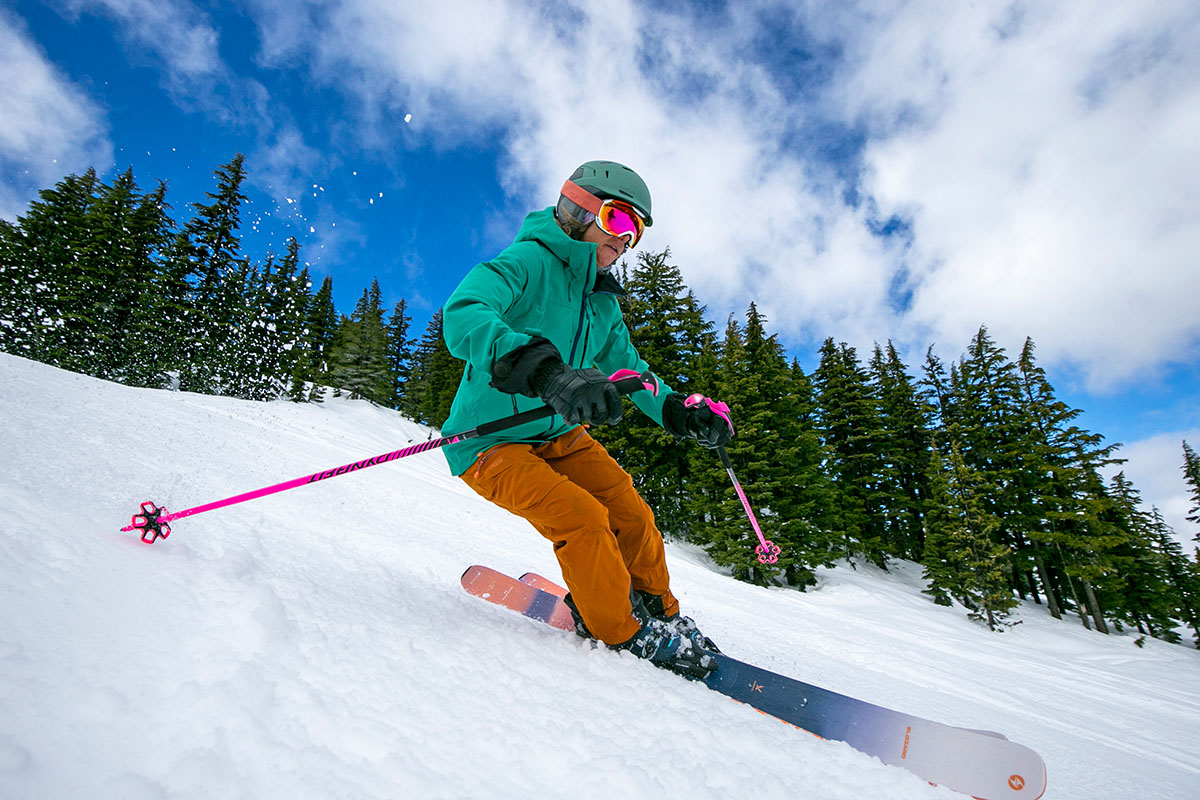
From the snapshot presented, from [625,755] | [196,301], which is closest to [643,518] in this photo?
[625,755]

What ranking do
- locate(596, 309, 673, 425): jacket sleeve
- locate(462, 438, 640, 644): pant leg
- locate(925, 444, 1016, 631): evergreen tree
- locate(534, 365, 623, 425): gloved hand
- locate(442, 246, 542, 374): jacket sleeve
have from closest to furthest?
locate(534, 365, 623, 425): gloved hand, locate(442, 246, 542, 374): jacket sleeve, locate(462, 438, 640, 644): pant leg, locate(596, 309, 673, 425): jacket sleeve, locate(925, 444, 1016, 631): evergreen tree

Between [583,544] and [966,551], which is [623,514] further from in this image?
[966,551]

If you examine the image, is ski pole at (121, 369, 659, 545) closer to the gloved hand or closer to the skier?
the skier

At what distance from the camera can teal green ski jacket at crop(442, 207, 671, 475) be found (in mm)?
2219

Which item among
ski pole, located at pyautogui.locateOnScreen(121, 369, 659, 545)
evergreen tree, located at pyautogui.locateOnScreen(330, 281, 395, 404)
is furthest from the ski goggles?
evergreen tree, located at pyautogui.locateOnScreen(330, 281, 395, 404)

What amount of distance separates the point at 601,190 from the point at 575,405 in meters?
1.42

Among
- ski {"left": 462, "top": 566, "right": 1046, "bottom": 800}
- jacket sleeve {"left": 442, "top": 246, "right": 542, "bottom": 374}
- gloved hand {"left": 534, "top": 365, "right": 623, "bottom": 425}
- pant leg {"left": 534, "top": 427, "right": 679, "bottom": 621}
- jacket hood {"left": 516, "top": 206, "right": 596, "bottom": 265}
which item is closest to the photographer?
ski {"left": 462, "top": 566, "right": 1046, "bottom": 800}

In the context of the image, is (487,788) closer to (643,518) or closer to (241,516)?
(643,518)

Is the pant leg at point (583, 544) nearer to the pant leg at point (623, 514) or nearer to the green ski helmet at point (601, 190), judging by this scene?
the pant leg at point (623, 514)

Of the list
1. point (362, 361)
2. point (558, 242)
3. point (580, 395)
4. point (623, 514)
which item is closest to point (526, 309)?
point (558, 242)

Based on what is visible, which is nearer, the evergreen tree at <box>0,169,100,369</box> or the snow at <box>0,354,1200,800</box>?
the snow at <box>0,354,1200,800</box>

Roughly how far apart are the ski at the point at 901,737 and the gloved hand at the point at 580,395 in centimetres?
133

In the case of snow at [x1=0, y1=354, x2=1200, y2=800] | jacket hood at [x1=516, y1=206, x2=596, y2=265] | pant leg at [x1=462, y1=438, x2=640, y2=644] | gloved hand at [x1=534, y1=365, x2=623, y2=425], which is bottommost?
snow at [x1=0, y1=354, x2=1200, y2=800]

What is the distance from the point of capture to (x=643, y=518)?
9.12 ft
